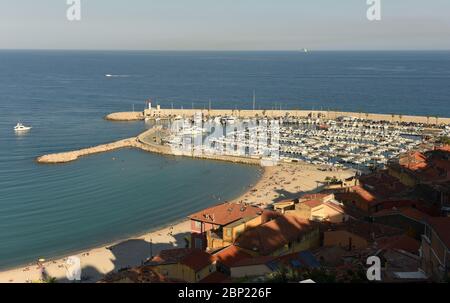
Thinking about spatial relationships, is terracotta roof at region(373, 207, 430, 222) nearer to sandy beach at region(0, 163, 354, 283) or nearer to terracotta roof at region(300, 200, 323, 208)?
terracotta roof at region(300, 200, 323, 208)

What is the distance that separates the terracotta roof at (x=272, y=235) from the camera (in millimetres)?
20688

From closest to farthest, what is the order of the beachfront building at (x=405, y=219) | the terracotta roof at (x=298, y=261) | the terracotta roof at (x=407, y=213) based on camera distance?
the terracotta roof at (x=298, y=261)
the beachfront building at (x=405, y=219)
the terracotta roof at (x=407, y=213)

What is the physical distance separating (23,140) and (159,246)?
126 feet

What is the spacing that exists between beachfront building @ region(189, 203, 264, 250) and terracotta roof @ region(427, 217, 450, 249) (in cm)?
869

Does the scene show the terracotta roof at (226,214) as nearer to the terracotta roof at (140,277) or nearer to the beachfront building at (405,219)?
the terracotta roof at (140,277)

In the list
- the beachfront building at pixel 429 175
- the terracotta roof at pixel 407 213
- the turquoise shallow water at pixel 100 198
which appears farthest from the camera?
the turquoise shallow water at pixel 100 198

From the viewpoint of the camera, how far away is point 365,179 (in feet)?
105

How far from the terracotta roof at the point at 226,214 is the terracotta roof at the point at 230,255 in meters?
3.23

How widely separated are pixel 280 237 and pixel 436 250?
24.9 ft

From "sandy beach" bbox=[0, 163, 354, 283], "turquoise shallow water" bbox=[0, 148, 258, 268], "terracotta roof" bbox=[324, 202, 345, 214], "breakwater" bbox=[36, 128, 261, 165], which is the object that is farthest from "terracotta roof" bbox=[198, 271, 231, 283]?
"breakwater" bbox=[36, 128, 261, 165]

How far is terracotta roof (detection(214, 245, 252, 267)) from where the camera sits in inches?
780

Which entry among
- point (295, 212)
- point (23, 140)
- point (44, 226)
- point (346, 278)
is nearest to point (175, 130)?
point (23, 140)

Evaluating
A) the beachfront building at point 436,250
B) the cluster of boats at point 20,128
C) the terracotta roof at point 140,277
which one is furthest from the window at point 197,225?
the cluster of boats at point 20,128

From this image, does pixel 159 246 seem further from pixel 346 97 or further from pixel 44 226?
pixel 346 97
